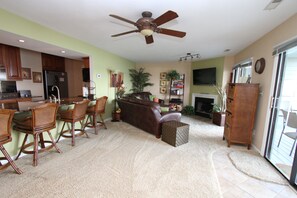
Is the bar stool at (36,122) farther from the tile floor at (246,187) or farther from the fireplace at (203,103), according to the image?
the fireplace at (203,103)

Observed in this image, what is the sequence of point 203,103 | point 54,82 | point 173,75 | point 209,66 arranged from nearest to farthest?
point 54,82
point 209,66
point 203,103
point 173,75

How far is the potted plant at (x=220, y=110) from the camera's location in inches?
170

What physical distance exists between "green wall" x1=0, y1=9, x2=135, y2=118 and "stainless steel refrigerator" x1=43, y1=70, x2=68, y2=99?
2001 mm

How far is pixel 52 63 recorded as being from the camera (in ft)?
16.4

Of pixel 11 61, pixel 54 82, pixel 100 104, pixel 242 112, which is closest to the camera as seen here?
pixel 242 112

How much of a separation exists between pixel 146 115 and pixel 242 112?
2.11 meters

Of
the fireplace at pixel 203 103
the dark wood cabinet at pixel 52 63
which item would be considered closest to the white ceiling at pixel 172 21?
the dark wood cabinet at pixel 52 63

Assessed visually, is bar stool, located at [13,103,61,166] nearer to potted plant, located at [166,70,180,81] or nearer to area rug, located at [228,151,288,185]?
area rug, located at [228,151,288,185]

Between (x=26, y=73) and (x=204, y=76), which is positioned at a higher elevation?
(x=204, y=76)

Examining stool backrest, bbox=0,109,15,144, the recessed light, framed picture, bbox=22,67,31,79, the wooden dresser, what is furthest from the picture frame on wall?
the recessed light

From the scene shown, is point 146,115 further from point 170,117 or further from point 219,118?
point 219,118

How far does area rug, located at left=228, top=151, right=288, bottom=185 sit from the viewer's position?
6.36ft

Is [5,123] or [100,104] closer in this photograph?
[5,123]

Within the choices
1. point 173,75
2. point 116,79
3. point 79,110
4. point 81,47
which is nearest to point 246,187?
point 79,110
